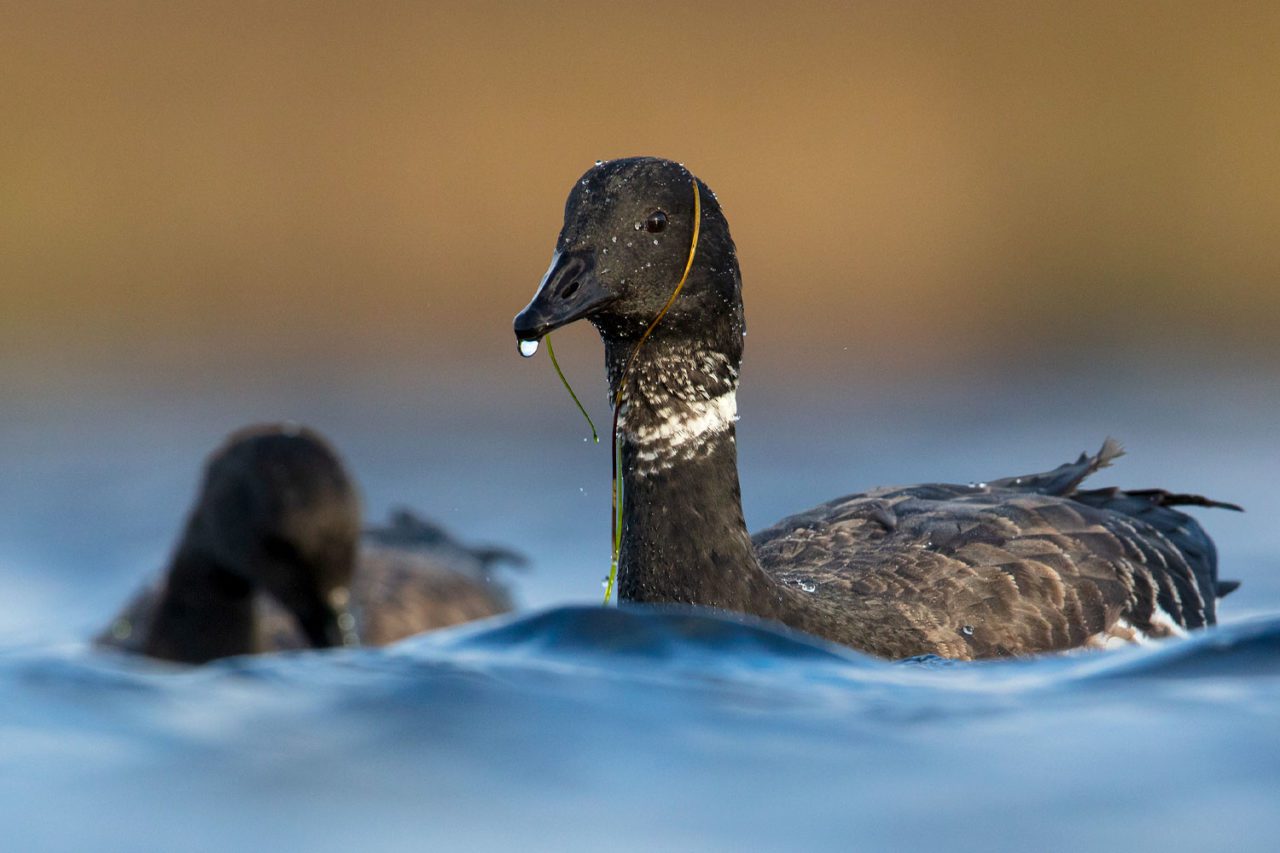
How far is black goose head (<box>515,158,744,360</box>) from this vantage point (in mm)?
6176

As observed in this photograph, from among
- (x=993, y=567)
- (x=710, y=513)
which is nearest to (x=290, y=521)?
(x=710, y=513)

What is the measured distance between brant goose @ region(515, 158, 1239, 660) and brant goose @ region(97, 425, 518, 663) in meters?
0.81

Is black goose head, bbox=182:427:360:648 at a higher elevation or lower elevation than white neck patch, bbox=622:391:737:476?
lower

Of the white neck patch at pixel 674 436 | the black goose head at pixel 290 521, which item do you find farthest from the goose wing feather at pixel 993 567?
the black goose head at pixel 290 521

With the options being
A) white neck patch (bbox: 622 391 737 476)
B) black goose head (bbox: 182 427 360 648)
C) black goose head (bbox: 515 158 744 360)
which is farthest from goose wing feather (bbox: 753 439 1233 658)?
black goose head (bbox: 182 427 360 648)

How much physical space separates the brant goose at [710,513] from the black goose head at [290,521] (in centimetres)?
78

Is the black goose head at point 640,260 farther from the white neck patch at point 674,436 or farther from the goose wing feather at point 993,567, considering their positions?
the goose wing feather at point 993,567

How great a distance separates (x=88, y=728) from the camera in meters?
5.24

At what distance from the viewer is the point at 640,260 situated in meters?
6.23

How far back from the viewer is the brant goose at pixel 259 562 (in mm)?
5676

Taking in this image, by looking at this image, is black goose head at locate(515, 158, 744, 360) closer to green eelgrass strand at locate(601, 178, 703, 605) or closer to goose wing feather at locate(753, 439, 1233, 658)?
green eelgrass strand at locate(601, 178, 703, 605)

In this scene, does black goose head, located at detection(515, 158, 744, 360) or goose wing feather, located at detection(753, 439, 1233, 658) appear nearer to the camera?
black goose head, located at detection(515, 158, 744, 360)

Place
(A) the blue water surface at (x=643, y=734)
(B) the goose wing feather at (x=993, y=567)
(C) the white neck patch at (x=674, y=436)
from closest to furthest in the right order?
(A) the blue water surface at (x=643, y=734) → (C) the white neck patch at (x=674, y=436) → (B) the goose wing feather at (x=993, y=567)


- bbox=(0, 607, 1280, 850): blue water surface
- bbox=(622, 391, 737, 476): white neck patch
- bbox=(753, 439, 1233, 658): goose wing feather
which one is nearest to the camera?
bbox=(0, 607, 1280, 850): blue water surface
